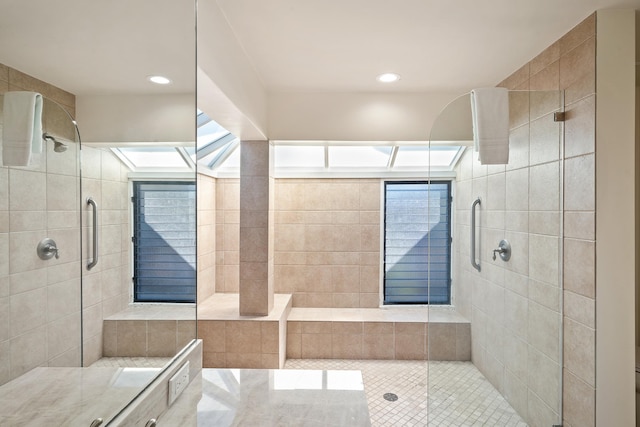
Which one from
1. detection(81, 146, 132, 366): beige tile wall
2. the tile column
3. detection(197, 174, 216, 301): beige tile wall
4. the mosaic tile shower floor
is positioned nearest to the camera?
detection(81, 146, 132, 366): beige tile wall

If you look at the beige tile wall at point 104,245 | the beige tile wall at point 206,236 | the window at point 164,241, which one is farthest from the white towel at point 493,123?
the beige tile wall at point 206,236

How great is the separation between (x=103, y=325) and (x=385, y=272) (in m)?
3.78

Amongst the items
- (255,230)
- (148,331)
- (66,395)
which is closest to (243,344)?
(255,230)

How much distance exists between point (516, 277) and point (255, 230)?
7.36ft

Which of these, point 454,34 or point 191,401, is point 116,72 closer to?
point 191,401

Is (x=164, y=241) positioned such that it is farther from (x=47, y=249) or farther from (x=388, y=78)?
(x=388, y=78)

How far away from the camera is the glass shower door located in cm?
198

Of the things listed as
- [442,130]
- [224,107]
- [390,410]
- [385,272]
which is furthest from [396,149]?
[390,410]

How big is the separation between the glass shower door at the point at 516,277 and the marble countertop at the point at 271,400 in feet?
2.58

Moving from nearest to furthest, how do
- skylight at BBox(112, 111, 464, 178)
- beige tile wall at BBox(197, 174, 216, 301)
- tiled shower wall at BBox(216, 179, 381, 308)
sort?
skylight at BBox(112, 111, 464, 178), beige tile wall at BBox(197, 174, 216, 301), tiled shower wall at BBox(216, 179, 381, 308)

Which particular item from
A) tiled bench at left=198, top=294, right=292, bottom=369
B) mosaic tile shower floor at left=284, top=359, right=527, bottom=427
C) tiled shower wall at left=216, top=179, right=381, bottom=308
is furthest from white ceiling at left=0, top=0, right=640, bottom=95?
tiled bench at left=198, top=294, right=292, bottom=369

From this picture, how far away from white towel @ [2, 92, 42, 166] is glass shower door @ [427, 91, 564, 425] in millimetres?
1964

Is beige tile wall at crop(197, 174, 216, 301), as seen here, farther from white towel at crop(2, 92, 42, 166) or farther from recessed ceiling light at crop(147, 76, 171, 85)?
white towel at crop(2, 92, 42, 166)

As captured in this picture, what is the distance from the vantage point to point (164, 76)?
123cm
